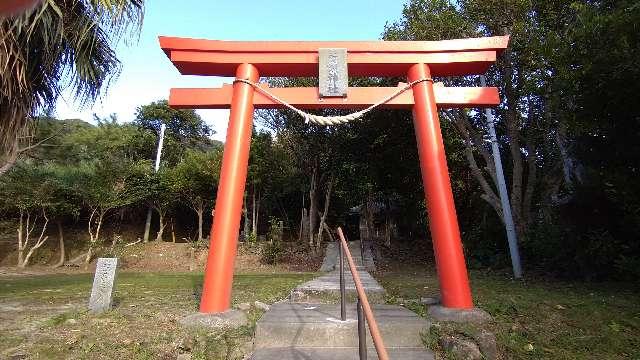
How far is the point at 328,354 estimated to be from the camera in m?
2.86

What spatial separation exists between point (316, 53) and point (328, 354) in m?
3.56

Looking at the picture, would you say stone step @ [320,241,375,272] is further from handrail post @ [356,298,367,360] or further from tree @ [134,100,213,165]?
tree @ [134,100,213,165]

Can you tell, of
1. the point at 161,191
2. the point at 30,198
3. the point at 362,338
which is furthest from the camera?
the point at 161,191

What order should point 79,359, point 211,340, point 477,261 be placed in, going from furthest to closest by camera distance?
point 477,261 → point 211,340 → point 79,359

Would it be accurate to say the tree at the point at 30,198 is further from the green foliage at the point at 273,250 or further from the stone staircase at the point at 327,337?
the stone staircase at the point at 327,337

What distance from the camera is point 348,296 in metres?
4.56

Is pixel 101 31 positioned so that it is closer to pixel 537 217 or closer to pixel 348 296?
pixel 348 296

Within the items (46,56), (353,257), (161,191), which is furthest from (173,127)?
(46,56)

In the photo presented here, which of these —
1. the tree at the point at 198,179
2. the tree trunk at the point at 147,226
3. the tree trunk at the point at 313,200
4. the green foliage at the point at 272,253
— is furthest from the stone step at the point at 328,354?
the tree trunk at the point at 147,226

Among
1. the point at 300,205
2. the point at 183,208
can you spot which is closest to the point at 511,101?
the point at 300,205

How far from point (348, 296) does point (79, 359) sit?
2.86 m

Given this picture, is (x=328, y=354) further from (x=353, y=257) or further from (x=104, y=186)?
(x=104, y=186)

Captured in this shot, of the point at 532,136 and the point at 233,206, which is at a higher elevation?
the point at 532,136

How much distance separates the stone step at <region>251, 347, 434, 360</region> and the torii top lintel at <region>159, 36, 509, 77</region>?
3.39 metres
